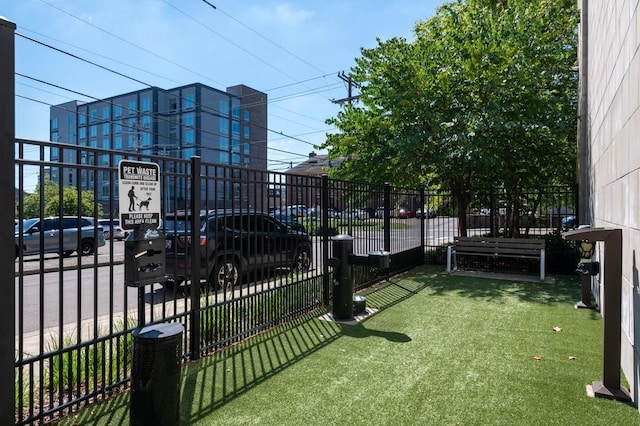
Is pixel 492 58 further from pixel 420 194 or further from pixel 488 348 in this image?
pixel 488 348

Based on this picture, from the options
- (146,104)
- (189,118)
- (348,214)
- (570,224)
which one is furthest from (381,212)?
(146,104)

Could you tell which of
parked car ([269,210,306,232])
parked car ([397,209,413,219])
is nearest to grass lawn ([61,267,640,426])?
parked car ([269,210,306,232])

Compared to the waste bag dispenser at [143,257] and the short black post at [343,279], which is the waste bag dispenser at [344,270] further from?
the waste bag dispenser at [143,257]

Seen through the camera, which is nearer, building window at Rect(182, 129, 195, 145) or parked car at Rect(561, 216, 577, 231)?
parked car at Rect(561, 216, 577, 231)

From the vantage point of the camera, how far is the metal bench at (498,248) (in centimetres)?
901

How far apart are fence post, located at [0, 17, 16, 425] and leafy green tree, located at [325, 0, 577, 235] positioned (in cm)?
892

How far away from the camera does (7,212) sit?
2732mm

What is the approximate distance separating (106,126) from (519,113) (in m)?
61.3

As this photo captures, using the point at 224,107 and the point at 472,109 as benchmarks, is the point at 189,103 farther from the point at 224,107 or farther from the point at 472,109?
the point at 472,109

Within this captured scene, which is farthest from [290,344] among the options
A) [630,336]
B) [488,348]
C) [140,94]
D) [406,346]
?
[140,94]

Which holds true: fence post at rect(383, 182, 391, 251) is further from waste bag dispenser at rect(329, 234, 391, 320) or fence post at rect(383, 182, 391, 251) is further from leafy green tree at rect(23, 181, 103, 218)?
leafy green tree at rect(23, 181, 103, 218)

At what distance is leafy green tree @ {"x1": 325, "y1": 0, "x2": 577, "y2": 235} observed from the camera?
1051 centimetres

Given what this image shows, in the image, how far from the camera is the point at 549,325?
18.2ft

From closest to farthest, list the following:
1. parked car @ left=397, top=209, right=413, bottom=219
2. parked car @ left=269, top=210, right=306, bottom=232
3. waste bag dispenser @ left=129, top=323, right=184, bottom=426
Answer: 1. waste bag dispenser @ left=129, top=323, right=184, bottom=426
2. parked car @ left=269, top=210, right=306, bottom=232
3. parked car @ left=397, top=209, right=413, bottom=219
